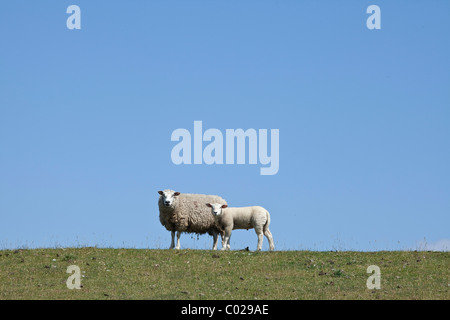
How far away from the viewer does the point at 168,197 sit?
111 ft

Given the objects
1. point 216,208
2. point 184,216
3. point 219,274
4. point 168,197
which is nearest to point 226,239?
point 216,208

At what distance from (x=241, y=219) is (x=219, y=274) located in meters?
8.88

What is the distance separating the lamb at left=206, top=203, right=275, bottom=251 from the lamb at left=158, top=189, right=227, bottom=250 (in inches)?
22.3

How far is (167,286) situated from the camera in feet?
76.8

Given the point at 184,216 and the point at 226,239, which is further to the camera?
the point at 184,216

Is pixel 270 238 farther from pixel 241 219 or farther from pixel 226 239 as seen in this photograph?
pixel 226 239

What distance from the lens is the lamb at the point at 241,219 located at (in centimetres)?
3359

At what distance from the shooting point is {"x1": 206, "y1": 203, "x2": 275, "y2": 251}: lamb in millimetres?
33594

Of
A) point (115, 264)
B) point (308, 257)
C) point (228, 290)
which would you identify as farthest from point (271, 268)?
point (115, 264)

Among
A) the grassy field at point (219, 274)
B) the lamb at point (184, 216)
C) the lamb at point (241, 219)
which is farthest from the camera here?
the lamb at point (184, 216)

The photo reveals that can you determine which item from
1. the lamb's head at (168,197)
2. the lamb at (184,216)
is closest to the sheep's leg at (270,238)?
the lamb at (184,216)

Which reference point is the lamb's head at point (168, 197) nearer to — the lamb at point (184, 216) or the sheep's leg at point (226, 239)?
the lamb at point (184, 216)

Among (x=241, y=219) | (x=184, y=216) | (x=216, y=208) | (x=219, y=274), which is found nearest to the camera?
(x=219, y=274)
